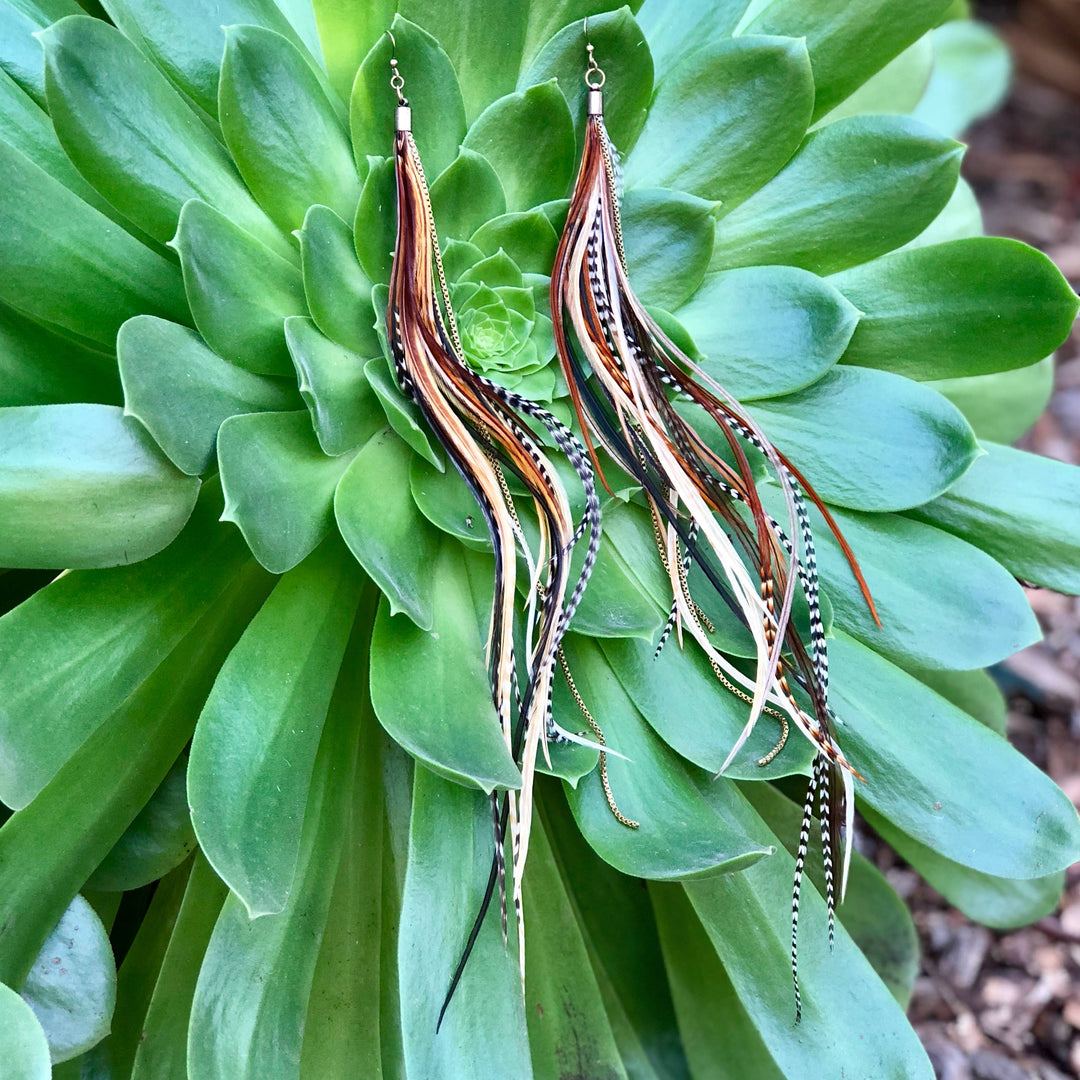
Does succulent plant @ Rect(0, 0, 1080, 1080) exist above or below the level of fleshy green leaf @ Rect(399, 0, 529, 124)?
below

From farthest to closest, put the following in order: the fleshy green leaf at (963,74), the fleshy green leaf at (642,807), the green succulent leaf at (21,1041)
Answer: the fleshy green leaf at (963,74), the fleshy green leaf at (642,807), the green succulent leaf at (21,1041)

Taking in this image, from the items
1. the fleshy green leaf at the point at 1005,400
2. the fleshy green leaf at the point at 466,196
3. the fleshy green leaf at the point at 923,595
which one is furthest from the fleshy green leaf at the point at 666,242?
the fleshy green leaf at the point at 1005,400

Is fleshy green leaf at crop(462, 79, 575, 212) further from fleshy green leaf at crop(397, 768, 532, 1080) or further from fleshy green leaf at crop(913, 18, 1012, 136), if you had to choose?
fleshy green leaf at crop(913, 18, 1012, 136)

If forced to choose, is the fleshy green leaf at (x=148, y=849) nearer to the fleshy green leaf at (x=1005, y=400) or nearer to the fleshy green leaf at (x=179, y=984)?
the fleshy green leaf at (x=179, y=984)

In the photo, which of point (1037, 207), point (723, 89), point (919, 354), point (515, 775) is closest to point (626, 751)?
point (515, 775)

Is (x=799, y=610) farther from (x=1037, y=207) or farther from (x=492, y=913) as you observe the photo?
(x=1037, y=207)

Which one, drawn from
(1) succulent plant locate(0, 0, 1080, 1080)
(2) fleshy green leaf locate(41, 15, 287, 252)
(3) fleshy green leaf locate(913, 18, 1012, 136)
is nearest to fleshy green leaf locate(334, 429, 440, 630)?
(1) succulent plant locate(0, 0, 1080, 1080)

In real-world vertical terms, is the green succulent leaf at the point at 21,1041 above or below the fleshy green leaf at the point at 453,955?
above
